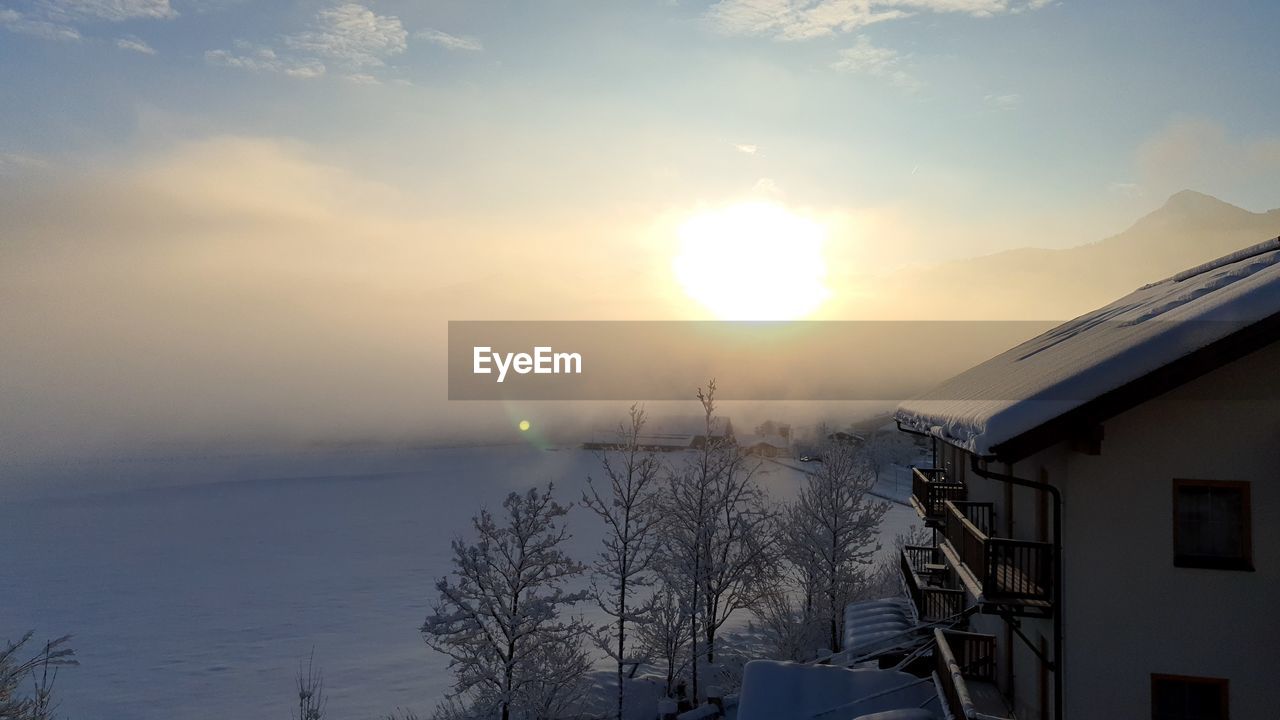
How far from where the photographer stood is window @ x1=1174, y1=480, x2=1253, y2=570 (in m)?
9.83

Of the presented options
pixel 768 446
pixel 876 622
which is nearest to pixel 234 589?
pixel 876 622

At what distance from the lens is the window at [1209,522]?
9.83m

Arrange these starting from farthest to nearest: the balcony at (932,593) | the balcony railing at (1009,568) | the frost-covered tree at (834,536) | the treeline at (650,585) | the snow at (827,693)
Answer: the frost-covered tree at (834,536)
the treeline at (650,585)
the balcony at (932,593)
the snow at (827,693)
the balcony railing at (1009,568)

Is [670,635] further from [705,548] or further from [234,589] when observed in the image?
[234,589]

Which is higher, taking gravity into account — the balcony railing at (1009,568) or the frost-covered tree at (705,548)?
the balcony railing at (1009,568)

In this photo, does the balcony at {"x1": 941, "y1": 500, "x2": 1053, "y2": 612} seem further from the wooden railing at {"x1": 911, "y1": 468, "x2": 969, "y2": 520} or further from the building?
the wooden railing at {"x1": 911, "y1": 468, "x2": 969, "y2": 520}

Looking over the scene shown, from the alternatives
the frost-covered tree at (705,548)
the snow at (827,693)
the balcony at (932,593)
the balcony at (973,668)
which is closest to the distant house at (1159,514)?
the balcony at (973,668)

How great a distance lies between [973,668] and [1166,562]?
5773mm

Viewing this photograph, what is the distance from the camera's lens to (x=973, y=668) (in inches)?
575

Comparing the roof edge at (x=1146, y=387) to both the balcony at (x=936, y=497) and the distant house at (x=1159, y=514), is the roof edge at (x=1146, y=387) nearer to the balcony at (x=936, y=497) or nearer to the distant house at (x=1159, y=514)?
the distant house at (x=1159, y=514)

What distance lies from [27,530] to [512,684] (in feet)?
278

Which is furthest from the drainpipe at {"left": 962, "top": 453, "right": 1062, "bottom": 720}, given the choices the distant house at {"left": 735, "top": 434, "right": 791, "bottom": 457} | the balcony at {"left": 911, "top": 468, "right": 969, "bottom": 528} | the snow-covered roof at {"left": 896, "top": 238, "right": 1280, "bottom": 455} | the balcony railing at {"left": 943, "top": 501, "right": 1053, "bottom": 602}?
the distant house at {"left": 735, "top": 434, "right": 791, "bottom": 457}

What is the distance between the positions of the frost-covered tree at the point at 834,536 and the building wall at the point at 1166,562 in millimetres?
29716

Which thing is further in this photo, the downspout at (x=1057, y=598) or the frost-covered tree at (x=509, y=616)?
the frost-covered tree at (x=509, y=616)
